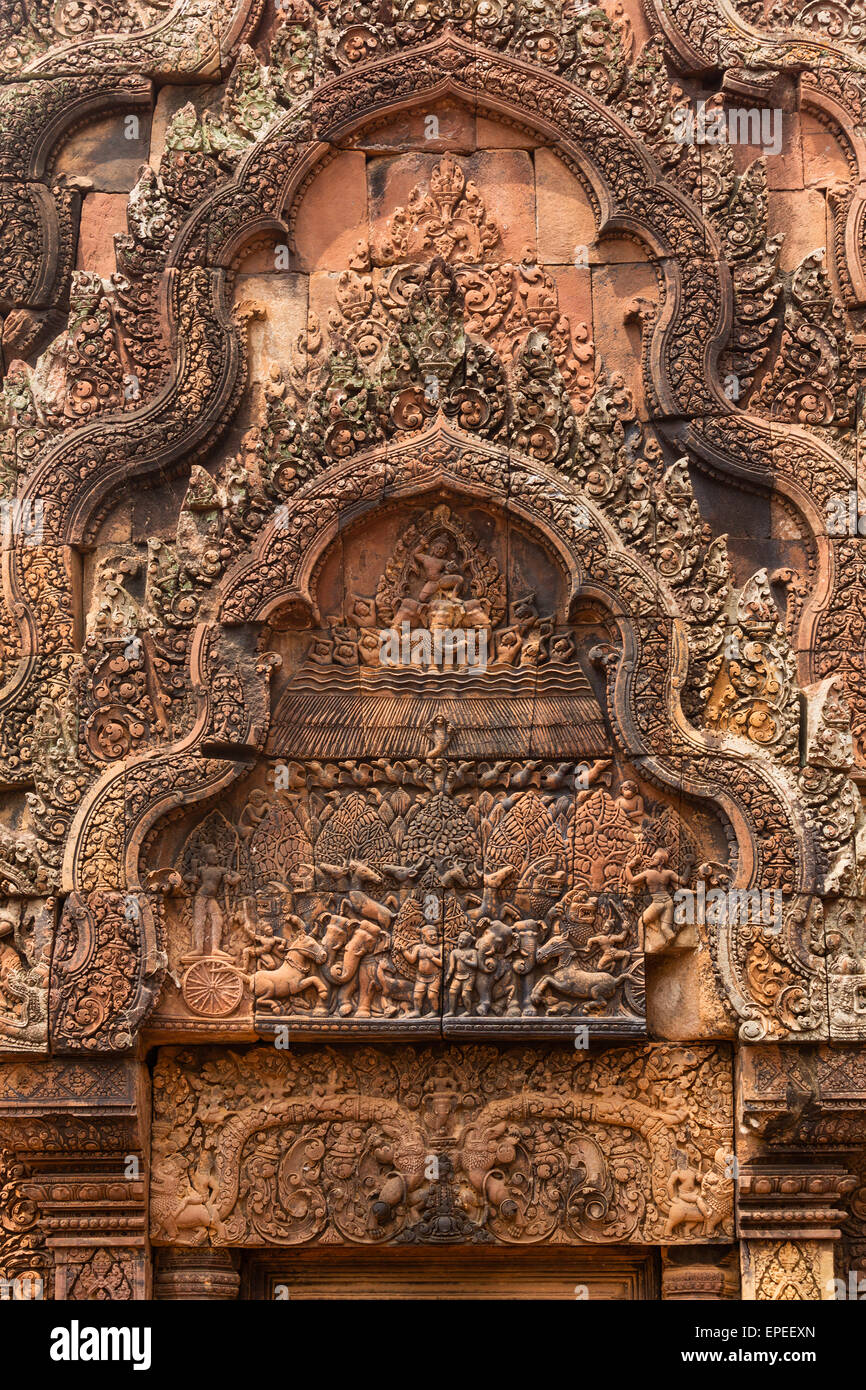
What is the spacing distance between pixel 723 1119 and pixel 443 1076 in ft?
4.42

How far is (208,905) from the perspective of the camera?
862 centimetres

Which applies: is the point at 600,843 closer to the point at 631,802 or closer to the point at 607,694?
the point at 631,802

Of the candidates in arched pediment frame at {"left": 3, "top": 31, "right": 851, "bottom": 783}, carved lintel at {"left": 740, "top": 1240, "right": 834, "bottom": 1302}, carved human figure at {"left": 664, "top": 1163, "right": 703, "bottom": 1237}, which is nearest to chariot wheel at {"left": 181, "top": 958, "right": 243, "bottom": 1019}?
arched pediment frame at {"left": 3, "top": 31, "right": 851, "bottom": 783}

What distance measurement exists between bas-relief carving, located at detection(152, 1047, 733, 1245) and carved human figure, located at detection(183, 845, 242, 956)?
578 millimetres

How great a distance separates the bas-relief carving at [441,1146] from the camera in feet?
28.2

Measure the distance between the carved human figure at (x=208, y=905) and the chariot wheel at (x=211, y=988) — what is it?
76 millimetres

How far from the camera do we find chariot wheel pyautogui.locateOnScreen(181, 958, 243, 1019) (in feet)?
28.0

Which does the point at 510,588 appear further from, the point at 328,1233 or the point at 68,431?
the point at 328,1233

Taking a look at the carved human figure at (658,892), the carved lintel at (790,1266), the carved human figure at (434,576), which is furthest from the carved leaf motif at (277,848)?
the carved lintel at (790,1266)

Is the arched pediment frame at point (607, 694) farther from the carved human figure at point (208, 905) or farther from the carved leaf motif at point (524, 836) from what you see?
the carved leaf motif at point (524, 836)

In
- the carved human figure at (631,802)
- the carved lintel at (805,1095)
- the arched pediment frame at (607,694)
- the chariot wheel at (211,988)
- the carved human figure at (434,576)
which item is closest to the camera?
the carved lintel at (805,1095)

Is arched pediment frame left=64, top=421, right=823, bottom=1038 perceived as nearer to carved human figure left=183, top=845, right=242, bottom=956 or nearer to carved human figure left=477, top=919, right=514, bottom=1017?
carved human figure left=183, top=845, right=242, bottom=956

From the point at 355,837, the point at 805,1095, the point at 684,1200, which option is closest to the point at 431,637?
the point at 355,837

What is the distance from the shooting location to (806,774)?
8508 millimetres
